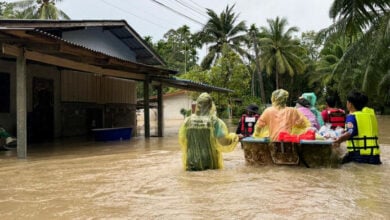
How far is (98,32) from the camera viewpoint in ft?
56.5

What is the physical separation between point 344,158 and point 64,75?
12.9 m

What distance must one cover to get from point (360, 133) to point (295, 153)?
115cm

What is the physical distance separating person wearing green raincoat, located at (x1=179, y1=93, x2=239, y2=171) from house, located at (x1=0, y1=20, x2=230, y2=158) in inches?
157

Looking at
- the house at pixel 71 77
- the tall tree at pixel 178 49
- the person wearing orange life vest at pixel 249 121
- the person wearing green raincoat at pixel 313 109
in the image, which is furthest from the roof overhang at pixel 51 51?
the tall tree at pixel 178 49

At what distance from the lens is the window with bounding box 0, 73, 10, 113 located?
A: 45.5 feet

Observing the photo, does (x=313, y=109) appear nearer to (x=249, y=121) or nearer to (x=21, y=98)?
(x=249, y=121)

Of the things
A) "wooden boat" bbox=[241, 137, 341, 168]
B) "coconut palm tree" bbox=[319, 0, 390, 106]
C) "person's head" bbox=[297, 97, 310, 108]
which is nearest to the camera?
"wooden boat" bbox=[241, 137, 341, 168]

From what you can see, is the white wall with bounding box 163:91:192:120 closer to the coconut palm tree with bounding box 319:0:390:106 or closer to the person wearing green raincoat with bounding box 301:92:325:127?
the coconut palm tree with bounding box 319:0:390:106

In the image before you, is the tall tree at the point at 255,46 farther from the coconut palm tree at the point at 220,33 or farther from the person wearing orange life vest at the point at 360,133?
the person wearing orange life vest at the point at 360,133

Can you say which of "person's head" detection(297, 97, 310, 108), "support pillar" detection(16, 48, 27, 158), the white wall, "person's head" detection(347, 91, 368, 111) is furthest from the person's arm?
the white wall

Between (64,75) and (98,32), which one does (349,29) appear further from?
(64,75)

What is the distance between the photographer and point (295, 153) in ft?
24.1

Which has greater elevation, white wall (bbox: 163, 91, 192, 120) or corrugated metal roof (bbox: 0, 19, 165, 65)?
corrugated metal roof (bbox: 0, 19, 165, 65)

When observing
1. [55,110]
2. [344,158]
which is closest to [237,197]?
[344,158]
